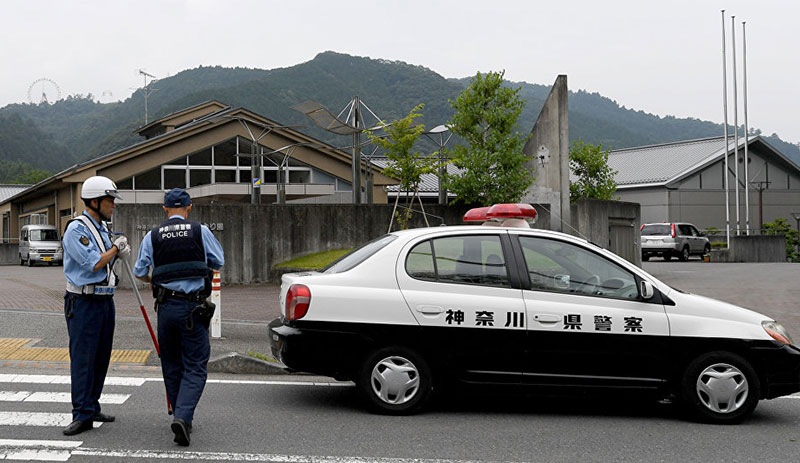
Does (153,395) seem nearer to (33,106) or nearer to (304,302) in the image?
(304,302)

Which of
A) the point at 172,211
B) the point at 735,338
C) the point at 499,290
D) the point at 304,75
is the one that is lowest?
the point at 735,338

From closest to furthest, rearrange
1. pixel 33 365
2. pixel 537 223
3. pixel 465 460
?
1. pixel 465 460
2. pixel 33 365
3. pixel 537 223

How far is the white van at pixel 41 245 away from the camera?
38.7 m

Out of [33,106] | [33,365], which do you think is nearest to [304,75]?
[33,106]

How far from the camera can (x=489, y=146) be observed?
869 inches

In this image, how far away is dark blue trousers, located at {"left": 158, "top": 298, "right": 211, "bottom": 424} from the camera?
580 centimetres

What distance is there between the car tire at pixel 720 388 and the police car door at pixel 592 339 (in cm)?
28

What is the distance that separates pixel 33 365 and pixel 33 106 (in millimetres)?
150633

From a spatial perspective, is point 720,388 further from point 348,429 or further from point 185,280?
point 185,280

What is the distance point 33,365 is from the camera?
916 cm

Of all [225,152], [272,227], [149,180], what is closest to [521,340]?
[272,227]

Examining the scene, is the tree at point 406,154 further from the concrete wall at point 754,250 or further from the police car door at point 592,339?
the concrete wall at point 754,250

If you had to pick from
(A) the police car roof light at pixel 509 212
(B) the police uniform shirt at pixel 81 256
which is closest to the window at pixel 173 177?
(A) the police car roof light at pixel 509 212

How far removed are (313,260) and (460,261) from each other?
46.8 feet
